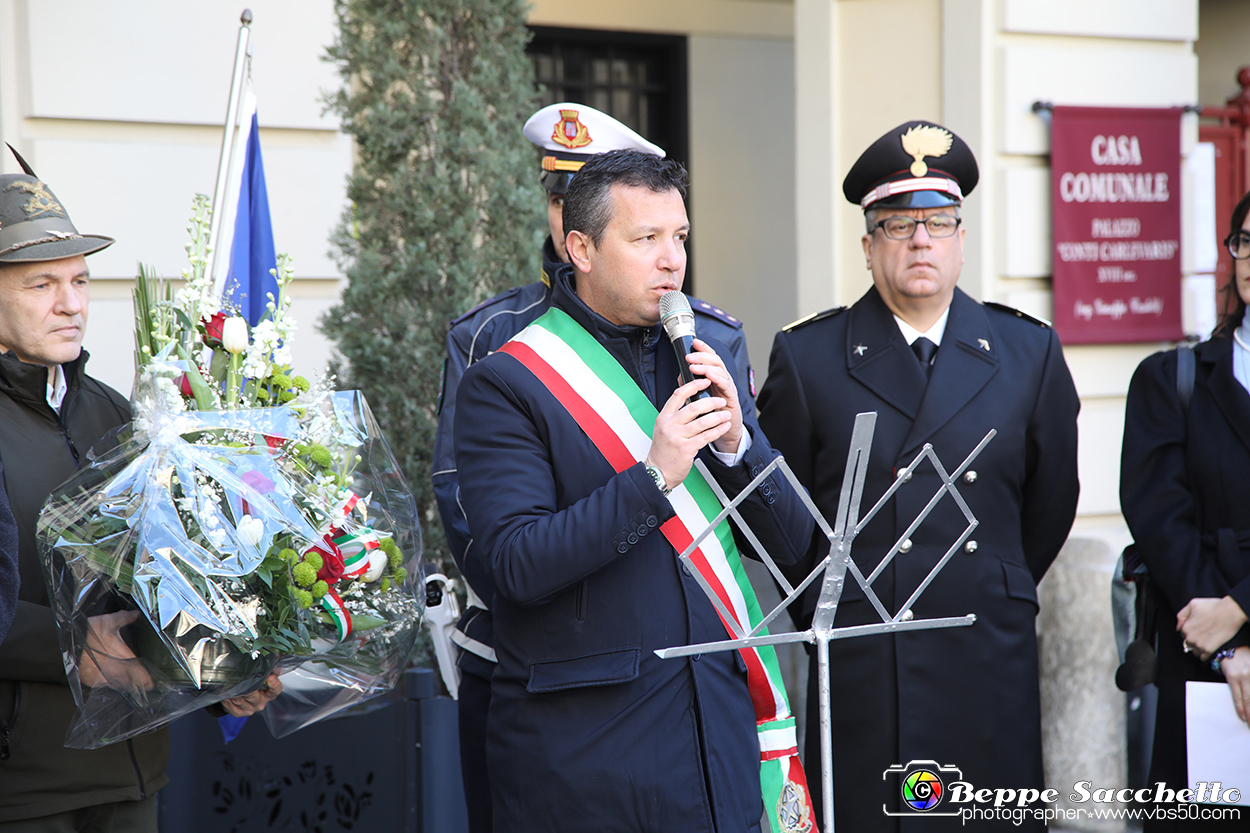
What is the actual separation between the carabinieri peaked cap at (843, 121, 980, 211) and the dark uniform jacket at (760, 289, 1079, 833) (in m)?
0.32

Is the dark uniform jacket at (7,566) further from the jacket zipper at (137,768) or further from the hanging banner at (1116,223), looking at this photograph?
the hanging banner at (1116,223)

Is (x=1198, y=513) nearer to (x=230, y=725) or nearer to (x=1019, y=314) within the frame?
(x=1019, y=314)

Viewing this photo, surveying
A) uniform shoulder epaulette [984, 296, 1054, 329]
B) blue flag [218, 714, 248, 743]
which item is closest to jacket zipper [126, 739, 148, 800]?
blue flag [218, 714, 248, 743]

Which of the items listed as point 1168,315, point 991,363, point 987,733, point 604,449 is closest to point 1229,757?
point 987,733

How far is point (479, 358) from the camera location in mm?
3160

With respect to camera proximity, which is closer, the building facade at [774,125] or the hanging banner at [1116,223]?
the building facade at [774,125]

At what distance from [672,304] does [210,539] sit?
0.99 m

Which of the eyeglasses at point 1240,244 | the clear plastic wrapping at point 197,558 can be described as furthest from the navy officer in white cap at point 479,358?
the eyeglasses at point 1240,244

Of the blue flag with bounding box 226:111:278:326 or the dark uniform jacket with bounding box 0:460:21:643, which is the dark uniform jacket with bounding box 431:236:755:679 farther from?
the dark uniform jacket with bounding box 0:460:21:643

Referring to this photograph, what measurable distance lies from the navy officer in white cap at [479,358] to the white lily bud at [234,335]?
0.60m

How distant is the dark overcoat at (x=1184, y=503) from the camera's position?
3.21 metres

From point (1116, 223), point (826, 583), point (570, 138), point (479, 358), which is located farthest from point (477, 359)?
point (1116, 223)

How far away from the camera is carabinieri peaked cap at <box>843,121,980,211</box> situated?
3322 mm

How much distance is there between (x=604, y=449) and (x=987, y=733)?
150cm
